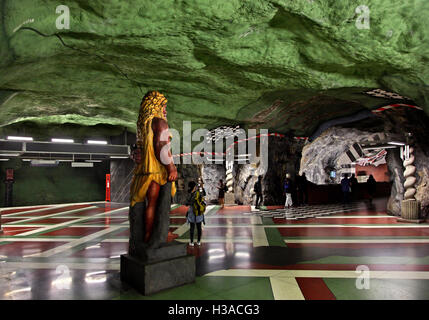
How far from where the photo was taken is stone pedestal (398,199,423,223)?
8.23m

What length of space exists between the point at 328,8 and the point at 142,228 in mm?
4677

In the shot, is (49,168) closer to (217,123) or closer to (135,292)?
(217,123)

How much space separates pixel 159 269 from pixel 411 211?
26.4ft

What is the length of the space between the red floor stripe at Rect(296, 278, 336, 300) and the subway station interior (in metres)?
0.03

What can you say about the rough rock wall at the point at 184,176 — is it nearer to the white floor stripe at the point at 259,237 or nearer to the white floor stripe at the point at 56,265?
the white floor stripe at the point at 259,237

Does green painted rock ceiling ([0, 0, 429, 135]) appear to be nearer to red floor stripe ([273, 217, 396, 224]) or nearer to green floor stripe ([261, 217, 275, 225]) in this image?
red floor stripe ([273, 217, 396, 224])

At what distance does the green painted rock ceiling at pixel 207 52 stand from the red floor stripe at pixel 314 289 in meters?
4.26

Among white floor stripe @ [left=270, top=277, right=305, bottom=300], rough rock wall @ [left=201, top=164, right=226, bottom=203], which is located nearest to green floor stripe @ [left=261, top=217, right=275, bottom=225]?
white floor stripe @ [left=270, top=277, right=305, bottom=300]

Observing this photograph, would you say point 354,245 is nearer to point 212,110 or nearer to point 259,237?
point 259,237

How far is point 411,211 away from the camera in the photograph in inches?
327

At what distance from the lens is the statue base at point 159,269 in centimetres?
344

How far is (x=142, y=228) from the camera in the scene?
3895 millimetres

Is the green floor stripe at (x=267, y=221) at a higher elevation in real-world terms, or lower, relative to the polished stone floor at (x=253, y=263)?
lower

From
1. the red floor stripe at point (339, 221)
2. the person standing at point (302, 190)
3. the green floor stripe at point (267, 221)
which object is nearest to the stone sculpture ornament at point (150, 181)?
the green floor stripe at point (267, 221)
